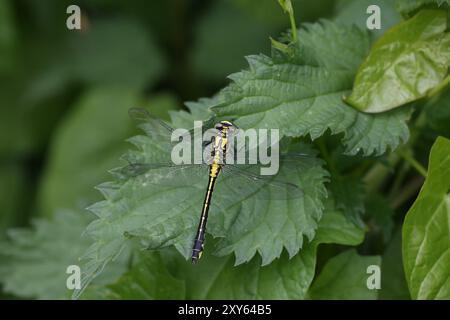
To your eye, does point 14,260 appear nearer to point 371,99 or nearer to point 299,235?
point 299,235


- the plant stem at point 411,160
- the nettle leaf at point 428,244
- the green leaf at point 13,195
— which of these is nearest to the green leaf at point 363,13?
the plant stem at point 411,160

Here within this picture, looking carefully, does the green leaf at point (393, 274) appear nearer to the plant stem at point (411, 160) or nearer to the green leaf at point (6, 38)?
the plant stem at point (411, 160)

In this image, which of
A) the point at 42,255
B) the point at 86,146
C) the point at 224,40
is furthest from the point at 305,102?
the point at 224,40

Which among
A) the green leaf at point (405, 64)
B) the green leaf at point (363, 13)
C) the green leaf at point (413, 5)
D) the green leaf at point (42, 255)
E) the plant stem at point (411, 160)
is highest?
the green leaf at point (363, 13)

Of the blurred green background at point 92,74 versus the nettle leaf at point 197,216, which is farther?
the blurred green background at point 92,74

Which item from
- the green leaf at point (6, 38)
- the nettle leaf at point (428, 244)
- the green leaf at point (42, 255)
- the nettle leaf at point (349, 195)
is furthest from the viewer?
the green leaf at point (6, 38)

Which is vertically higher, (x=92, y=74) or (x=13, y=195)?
(x=92, y=74)

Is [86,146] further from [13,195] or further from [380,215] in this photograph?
[380,215]
